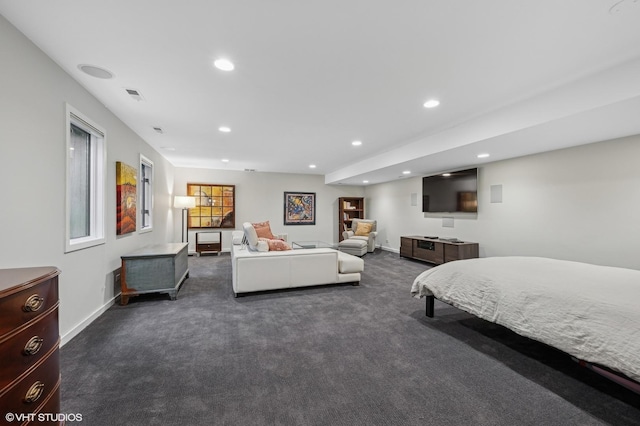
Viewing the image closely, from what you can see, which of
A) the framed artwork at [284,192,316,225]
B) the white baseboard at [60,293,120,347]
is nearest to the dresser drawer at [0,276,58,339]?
the white baseboard at [60,293,120,347]

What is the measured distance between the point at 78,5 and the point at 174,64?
0.70 meters

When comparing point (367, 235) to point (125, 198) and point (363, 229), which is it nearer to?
point (363, 229)

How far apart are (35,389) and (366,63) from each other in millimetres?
2843

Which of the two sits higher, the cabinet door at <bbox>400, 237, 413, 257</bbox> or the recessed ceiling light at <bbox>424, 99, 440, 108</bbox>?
the recessed ceiling light at <bbox>424, 99, 440, 108</bbox>

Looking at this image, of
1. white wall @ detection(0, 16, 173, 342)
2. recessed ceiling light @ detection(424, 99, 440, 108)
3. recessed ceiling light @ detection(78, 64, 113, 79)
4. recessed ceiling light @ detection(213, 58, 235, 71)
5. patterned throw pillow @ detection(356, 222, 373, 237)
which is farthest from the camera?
patterned throw pillow @ detection(356, 222, 373, 237)

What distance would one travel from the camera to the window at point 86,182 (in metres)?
2.77

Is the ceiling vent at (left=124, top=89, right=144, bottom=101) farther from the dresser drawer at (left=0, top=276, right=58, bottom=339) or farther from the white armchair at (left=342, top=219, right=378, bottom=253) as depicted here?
the white armchair at (left=342, top=219, right=378, bottom=253)

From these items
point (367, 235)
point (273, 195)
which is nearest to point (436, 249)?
point (367, 235)

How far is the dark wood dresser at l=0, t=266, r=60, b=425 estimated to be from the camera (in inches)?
39.7


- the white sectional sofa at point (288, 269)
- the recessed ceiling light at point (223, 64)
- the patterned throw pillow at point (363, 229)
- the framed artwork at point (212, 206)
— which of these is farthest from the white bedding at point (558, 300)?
the framed artwork at point (212, 206)

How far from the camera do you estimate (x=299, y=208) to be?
874cm

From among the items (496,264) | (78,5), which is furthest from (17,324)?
(496,264)

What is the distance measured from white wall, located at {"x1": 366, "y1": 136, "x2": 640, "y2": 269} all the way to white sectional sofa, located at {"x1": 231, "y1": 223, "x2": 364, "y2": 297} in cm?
294

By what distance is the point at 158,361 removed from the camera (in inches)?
85.5
